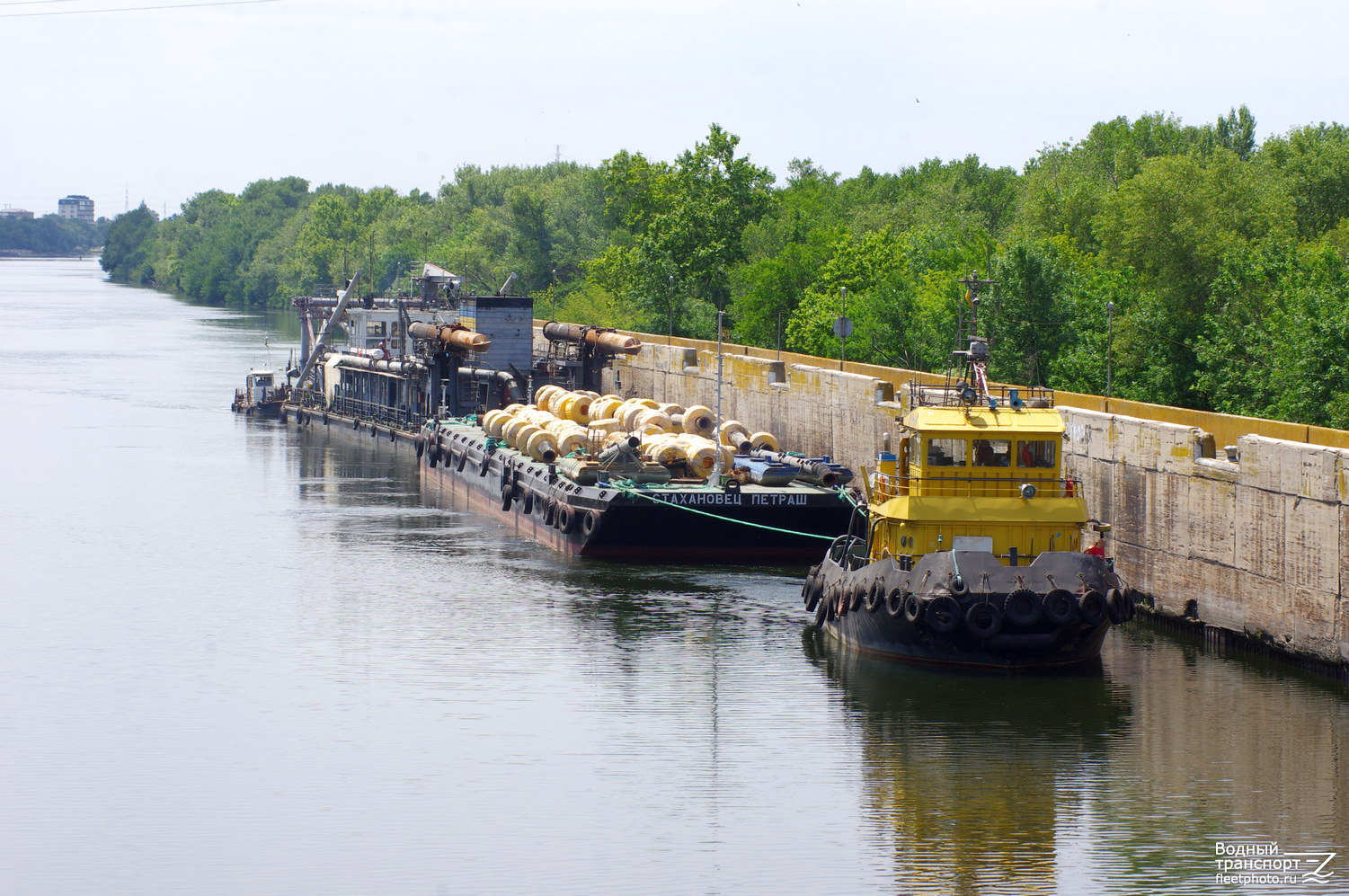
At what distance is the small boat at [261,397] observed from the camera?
8119 cm

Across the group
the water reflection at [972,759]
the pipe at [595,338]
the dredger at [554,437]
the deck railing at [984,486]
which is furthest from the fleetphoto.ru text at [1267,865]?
the pipe at [595,338]

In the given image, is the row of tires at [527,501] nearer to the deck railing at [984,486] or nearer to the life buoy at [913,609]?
the deck railing at [984,486]

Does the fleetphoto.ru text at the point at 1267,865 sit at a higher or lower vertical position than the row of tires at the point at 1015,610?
lower

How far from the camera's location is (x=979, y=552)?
27.6 m

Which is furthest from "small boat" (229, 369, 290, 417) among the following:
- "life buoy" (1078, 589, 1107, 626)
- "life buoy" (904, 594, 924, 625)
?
"life buoy" (1078, 589, 1107, 626)

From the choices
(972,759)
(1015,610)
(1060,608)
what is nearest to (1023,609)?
(1015,610)

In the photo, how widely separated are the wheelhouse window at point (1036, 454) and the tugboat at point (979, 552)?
2 centimetres

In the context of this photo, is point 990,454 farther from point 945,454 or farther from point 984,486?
point 945,454

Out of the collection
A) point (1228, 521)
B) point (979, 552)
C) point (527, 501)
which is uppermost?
point (1228, 521)

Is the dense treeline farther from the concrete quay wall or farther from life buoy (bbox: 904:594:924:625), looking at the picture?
life buoy (bbox: 904:594:924:625)

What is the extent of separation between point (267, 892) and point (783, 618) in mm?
16541

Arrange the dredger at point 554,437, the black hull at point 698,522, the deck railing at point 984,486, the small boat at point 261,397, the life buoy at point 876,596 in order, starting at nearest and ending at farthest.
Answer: the life buoy at point 876,596, the deck railing at point 984,486, the black hull at point 698,522, the dredger at point 554,437, the small boat at point 261,397

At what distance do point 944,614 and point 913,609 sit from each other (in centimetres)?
56

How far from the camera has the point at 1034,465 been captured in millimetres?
28953
